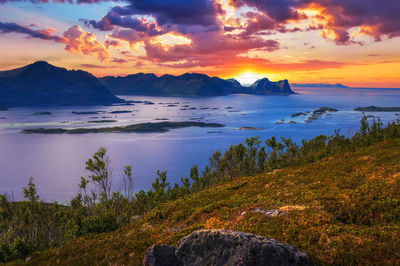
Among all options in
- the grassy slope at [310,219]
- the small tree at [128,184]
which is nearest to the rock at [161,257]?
the grassy slope at [310,219]

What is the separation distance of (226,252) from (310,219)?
697 cm

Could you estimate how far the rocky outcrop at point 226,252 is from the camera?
11.3 metres

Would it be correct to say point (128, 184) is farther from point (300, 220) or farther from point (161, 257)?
point (300, 220)

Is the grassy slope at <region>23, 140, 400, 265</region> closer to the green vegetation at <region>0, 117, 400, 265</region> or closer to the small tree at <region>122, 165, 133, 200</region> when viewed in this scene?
the green vegetation at <region>0, 117, 400, 265</region>

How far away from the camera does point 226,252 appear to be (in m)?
12.4

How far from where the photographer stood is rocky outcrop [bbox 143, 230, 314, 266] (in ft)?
37.2

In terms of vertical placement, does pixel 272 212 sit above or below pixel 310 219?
below

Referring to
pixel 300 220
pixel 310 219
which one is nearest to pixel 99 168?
pixel 300 220

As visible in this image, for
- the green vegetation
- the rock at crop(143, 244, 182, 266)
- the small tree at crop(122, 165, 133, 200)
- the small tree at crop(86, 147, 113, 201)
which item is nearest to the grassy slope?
the green vegetation

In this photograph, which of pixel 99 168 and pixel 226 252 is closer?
pixel 226 252

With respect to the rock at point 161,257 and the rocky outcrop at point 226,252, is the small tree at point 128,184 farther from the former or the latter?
the rocky outcrop at point 226,252

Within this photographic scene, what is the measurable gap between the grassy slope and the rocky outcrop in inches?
92.0

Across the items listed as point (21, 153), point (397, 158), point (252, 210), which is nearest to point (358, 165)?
point (397, 158)

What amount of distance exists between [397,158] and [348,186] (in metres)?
8.07
